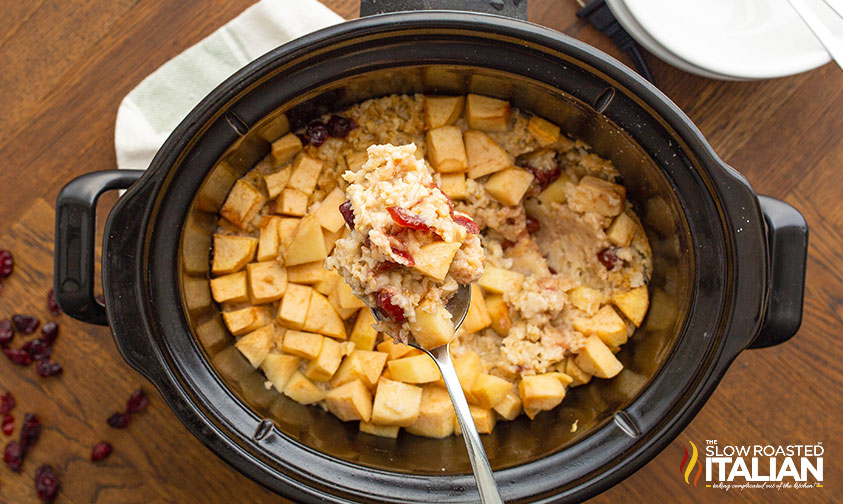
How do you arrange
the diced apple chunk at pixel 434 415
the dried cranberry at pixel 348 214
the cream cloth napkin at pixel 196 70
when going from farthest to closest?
the cream cloth napkin at pixel 196 70, the diced apple chunk at pixel 434 415, the dried cranberry at pixel 348 214

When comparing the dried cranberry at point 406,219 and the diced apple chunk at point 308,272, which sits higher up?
the dried cranberry at point 406,219

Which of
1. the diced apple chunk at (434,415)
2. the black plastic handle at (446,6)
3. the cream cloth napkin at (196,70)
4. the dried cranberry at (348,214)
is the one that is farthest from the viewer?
the cream cloth napkin at (196,70)

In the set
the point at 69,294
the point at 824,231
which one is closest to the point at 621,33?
the point at 824,231

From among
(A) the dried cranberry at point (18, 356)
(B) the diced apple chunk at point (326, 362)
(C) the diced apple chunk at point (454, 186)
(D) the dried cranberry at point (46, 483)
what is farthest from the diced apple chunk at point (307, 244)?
(D) the dried cranberry at point (46, 483)

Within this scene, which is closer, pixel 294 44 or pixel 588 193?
pixel 294 44

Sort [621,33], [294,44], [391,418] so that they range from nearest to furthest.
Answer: [294,44]
[391,418]
[621,33]

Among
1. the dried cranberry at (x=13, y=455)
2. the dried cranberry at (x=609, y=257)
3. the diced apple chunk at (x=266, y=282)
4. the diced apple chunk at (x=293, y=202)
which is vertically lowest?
the dried cranberry at (x=609, y=257)

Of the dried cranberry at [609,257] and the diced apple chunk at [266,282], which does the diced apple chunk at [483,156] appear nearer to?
the dried cranberry at [609,257]

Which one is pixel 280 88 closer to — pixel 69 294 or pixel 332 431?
pixel 69 294
